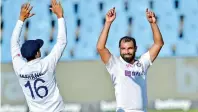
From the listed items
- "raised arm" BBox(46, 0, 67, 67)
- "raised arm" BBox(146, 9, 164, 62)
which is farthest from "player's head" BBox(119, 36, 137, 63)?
"raised arm" BBox(46, 0, 67, 67)

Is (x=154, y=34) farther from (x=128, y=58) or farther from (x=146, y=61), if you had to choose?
(x=128, y=58)

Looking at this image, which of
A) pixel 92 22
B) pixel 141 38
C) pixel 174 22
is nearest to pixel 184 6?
pixel 174 22

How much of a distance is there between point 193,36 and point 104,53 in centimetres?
964

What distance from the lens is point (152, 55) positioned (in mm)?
6066

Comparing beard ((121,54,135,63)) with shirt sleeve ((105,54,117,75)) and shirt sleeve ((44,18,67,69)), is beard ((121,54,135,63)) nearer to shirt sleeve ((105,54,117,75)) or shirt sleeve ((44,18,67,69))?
shirt sleeve ((105,54,117,75))

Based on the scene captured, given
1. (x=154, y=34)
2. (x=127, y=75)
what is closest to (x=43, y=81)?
(x=127, y=75)

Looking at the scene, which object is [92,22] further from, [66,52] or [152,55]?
[152,55]

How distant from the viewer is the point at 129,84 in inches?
227

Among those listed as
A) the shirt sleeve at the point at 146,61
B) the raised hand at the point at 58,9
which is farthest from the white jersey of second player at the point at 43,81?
the shirt sleeve at the point at 146,61

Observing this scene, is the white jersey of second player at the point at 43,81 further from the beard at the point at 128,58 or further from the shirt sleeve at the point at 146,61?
the shirt sleeve at the point at 146,61

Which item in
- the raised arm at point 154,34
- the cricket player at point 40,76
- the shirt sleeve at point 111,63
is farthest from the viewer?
the raised arm at point 154,34

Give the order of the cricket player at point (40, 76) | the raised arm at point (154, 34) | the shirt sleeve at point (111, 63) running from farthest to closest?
the raised arm at point (154, 34) < the shirt sleeve at point (111, 63) < the cricket player at point (40, 76)

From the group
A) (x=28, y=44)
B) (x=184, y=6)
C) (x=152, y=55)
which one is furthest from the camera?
(x=184, y=6)

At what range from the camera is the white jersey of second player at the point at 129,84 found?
5.73 m
